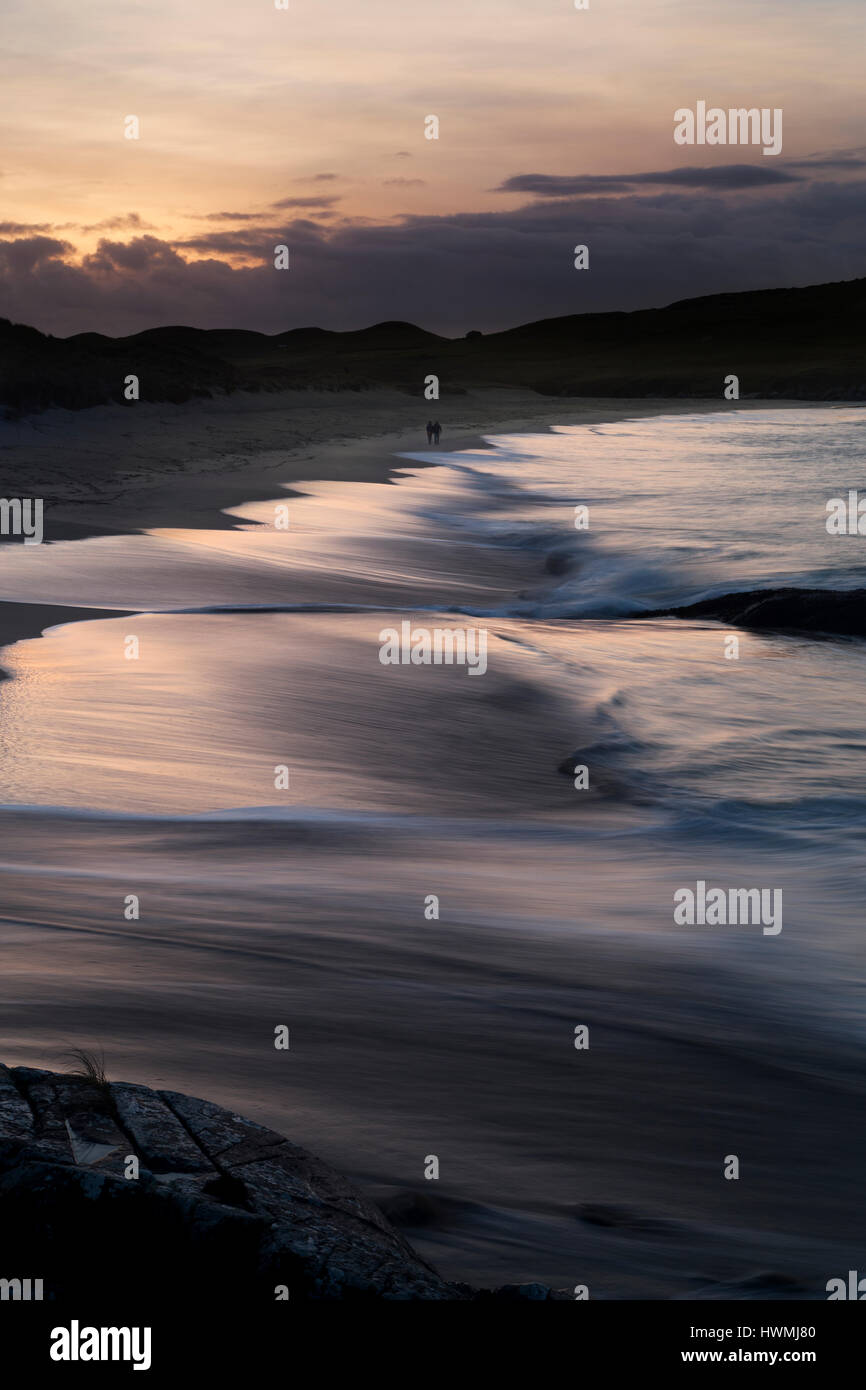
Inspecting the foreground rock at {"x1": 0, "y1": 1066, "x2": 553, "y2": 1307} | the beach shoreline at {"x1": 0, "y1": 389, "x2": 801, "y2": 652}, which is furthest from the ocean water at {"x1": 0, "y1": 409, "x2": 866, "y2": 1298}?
the beach shoreline at {"x1": 0, "y1": 389, "x2": 801, "y2": 652}

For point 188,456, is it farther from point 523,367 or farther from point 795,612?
point 523,367

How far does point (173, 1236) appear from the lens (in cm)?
237

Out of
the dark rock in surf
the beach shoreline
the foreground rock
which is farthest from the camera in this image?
the beach shoreline

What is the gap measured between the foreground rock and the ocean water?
55cm

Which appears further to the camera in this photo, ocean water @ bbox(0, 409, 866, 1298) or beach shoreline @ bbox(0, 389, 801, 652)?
beach shoreline @ bbox(0, 389, 801, 652)

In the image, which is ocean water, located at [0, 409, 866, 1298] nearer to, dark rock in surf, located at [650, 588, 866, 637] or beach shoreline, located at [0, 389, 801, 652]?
dark rock in surf, located at [650, 588, 866, 637]

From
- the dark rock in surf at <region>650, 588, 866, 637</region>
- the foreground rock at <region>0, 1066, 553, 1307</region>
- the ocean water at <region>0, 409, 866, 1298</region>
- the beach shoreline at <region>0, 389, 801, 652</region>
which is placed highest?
the beach shoreline at <region>0, 389, 801, 652</region>

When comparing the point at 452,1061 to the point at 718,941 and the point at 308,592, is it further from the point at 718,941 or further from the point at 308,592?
the point at 308,592

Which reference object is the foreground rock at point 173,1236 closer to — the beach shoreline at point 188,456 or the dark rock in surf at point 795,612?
the beach shoreline at point 188,456

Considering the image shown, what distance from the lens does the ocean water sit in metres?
3.38

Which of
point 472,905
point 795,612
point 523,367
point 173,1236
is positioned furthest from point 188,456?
point 523,367

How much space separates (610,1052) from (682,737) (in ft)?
18.6

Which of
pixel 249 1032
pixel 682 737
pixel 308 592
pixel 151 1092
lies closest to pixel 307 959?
pixel 249 1032

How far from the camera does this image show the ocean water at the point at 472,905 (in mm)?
3379
